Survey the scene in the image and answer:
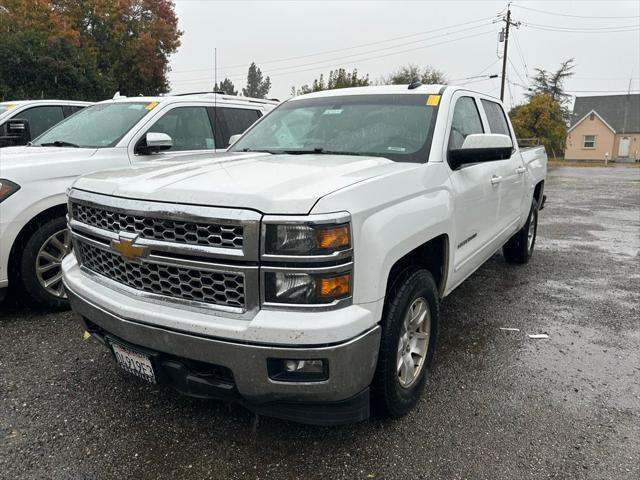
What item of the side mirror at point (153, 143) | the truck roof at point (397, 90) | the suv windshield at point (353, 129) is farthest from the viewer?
the side mirror at point (153, 143)

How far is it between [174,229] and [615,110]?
65.4 metres

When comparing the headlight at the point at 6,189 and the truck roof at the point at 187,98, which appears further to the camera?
the truck roof at the point at 187,98

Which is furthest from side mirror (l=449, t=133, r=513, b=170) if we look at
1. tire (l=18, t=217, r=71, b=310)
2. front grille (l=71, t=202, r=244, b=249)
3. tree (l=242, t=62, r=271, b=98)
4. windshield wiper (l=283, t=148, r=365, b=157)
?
tree (l=242, t=62, r=271, b=98)

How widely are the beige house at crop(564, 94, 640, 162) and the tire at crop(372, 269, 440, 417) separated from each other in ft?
194

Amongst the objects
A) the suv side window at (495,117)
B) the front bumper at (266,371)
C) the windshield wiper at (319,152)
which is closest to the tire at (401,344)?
the front bumper at (266,371)

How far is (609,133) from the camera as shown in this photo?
54.7m

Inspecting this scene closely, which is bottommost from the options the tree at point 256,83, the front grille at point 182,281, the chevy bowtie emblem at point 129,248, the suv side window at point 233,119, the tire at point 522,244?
the tire at point 522,244

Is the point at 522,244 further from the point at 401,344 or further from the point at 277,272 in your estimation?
the point at 277,272

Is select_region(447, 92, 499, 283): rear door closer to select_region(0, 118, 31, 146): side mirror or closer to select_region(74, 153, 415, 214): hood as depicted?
select_region(74, 153, 415, 214): hood

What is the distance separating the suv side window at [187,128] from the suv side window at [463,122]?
2.91m

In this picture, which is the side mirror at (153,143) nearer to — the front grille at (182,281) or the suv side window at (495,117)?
the front grille at (182,281)

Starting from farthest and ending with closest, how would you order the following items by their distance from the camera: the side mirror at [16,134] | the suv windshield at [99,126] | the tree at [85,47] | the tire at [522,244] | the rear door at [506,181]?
1. the tree at [85,47]
2. the tire at [522,244]
3. the side mirror at [16,134]
4. the suv windshield at [99,126]
5. the rear door at [506,181]

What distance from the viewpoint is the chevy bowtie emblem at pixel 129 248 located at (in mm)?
2357

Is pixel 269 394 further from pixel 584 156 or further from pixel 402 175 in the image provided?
pixel 584 156
